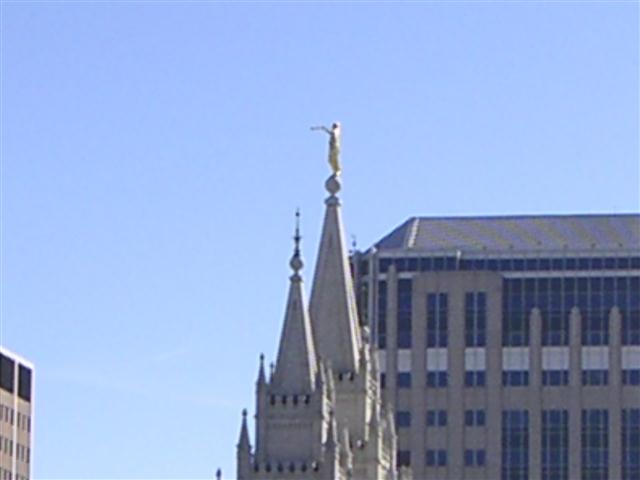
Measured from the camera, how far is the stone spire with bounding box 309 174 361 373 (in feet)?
553

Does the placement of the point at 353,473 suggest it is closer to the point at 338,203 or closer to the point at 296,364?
the point at 296,364

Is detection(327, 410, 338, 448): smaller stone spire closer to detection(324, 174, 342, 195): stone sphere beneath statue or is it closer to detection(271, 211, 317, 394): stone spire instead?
detection(271, 211, 317, 394): stone spire

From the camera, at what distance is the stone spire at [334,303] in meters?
168

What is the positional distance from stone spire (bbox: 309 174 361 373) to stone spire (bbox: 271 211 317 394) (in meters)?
4.78

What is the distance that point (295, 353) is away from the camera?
16175 cm

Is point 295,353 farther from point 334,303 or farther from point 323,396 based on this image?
point 334,303

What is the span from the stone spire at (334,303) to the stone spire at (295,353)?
4785 mm

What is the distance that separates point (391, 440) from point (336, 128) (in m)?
16.8

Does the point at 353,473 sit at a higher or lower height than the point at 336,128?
lower

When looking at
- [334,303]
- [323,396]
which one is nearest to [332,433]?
[323,396]

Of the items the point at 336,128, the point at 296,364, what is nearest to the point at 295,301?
the point at 296,364

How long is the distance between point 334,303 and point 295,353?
27.8 feet

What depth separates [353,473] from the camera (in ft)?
536

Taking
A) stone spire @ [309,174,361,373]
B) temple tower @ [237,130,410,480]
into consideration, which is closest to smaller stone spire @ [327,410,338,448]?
temple tower @ [237,130,410,480]
